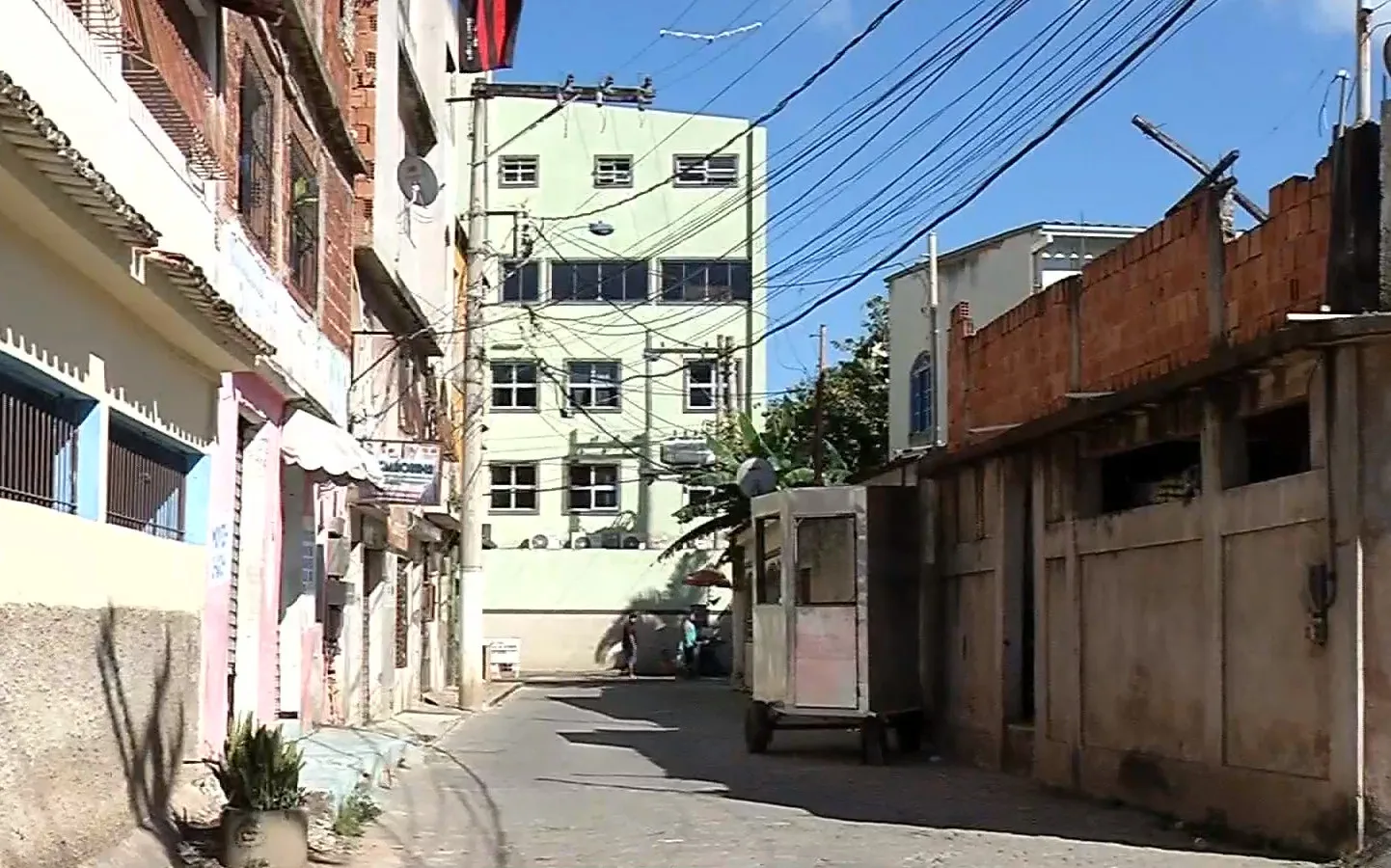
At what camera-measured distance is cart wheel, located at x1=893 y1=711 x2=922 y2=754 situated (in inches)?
836

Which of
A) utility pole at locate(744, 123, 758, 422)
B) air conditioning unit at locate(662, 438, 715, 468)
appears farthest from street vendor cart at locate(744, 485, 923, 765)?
utility pole at locate(744, 123, 758, 422)

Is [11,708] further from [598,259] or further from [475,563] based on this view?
[598,259]

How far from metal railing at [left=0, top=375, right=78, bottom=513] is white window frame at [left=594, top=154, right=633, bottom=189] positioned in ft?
143

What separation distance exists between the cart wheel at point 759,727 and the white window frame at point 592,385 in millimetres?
30750

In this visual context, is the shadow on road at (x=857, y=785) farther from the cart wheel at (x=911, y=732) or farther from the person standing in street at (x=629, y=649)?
the person standing in street at (x=629, y=649)

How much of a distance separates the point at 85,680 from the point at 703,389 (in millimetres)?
43347

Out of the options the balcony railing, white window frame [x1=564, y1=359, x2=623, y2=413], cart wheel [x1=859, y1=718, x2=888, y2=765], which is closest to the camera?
the balcony railing

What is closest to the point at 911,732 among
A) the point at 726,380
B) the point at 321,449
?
the point at 321,449

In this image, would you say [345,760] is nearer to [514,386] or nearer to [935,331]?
[935,331]

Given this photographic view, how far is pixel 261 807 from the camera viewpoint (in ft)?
36.4

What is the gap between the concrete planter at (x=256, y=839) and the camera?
11016mm

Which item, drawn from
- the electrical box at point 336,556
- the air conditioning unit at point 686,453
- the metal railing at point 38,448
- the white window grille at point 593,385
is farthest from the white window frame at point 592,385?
the metal railing at point 38,448

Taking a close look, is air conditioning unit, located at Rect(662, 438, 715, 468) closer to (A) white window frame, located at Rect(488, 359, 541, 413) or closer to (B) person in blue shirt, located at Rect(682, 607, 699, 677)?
(A) white window frame, located at Rect(488, 359, 541, 413)

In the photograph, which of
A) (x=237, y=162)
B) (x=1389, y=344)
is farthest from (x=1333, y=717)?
(x=237, y=162)
